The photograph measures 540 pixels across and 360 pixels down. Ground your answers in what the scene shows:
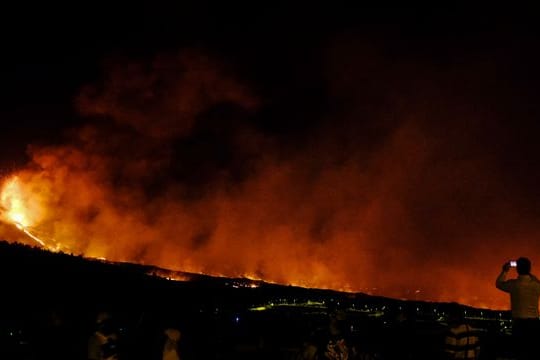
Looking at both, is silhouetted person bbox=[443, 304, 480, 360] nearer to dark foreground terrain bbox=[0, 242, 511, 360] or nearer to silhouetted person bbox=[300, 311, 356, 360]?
dark foreground terrain bbox=[0, 242, 511, 360]

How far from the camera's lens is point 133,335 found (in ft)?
49.6

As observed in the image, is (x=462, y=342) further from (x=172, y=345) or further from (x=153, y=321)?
(x=153, y=321)

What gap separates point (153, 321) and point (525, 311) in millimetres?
11532

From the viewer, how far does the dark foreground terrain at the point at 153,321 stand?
42.2 ft

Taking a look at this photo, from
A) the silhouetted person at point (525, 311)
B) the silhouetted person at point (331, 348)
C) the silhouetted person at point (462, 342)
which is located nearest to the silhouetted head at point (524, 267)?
the silhouetted person at point (525, 311)

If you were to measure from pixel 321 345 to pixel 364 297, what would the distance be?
3690 cm

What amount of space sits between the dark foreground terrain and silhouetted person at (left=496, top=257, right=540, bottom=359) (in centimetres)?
58

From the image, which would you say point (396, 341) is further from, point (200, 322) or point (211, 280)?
point (211, 280)

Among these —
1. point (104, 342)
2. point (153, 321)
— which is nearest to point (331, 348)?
point (104, 342)

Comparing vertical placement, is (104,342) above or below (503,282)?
below

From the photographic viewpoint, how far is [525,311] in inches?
325

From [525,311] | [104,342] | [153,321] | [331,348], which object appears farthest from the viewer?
[153,321]

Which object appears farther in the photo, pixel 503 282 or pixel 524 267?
pixel 503 282

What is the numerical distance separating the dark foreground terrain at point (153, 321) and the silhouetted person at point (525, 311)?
0.58 m
